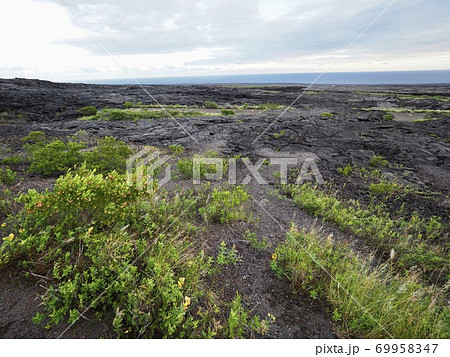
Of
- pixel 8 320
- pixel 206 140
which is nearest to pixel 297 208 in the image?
pixel 8 320

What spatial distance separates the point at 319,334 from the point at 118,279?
304 cm

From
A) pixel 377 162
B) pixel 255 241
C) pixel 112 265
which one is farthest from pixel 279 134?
pixel 112 265

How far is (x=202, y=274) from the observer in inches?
162

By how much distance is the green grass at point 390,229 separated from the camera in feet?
18.4

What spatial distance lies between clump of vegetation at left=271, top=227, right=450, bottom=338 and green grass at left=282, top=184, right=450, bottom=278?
4.20 ft

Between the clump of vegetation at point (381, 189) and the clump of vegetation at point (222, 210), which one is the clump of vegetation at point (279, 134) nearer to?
the clump of vegetation at point (381, 189)

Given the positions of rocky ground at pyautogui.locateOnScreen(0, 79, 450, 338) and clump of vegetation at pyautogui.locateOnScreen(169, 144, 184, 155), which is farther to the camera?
clump of vegetation at pyautogui.locateOnScreen(169, 144, 184, 155)

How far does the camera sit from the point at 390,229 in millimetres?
6859

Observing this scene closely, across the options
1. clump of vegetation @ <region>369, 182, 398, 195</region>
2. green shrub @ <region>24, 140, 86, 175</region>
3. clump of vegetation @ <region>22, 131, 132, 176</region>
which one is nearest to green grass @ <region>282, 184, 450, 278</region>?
clump of vegetation @ <region>369, 182, 398, 195</region>

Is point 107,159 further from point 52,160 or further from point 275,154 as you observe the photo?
point 275,154

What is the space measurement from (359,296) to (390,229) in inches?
158

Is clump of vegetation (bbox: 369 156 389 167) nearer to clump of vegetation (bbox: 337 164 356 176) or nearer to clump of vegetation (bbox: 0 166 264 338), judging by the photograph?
clump of vegetation (bbox: 337 164 356 176)

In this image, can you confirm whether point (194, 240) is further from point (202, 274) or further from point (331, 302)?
point (331, 302)

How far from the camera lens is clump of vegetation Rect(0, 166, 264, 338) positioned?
299 centimetres
